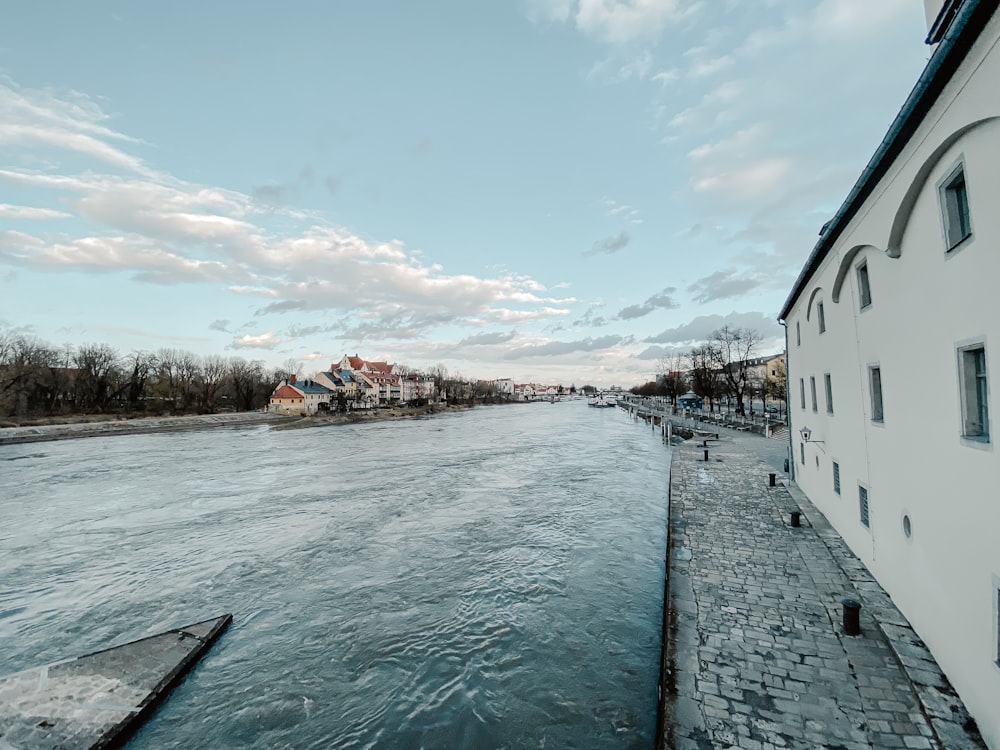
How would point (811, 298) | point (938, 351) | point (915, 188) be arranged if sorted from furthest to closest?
point (811, 298), point (915, 188), point (938, 351)

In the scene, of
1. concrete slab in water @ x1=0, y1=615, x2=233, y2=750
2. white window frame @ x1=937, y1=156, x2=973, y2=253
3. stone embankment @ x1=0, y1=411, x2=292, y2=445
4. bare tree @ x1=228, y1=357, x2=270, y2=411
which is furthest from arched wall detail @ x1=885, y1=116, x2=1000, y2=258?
bare tree @ x1=228, y1=357, x2=270, y2=411

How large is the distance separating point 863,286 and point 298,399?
79746 mm

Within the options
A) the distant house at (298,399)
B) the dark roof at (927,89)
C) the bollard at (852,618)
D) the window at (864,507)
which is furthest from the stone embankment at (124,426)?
the dark roof at (927,89)

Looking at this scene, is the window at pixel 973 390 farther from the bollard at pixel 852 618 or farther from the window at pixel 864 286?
the window at pixel 864 286

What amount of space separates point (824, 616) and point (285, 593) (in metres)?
9.71

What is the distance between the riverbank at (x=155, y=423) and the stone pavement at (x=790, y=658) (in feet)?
178

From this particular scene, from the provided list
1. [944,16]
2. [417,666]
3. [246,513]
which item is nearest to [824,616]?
[417,666]

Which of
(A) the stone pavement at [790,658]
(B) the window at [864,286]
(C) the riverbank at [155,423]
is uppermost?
(B) the window at [864,286]

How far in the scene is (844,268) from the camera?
915 centimetres

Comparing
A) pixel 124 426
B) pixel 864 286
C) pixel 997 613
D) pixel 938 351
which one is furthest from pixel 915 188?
pixel 124 426

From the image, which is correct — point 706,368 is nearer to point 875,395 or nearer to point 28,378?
point 875,395

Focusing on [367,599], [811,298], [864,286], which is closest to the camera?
[864,286]

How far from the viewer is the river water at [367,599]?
6.30 m

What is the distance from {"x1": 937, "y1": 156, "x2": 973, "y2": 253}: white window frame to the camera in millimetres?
4883
